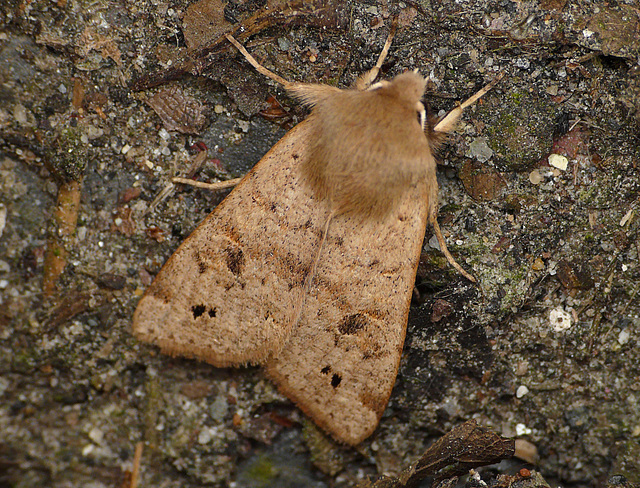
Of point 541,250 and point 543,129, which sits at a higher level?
point 543,129

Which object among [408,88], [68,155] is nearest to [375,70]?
[408,88]

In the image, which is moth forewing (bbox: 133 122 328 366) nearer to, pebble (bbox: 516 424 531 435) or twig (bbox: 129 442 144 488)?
twig (bbox: 129 442 144 488)

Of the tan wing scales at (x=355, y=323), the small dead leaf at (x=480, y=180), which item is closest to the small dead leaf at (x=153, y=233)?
the tan wing scales at (x=355, y=323)

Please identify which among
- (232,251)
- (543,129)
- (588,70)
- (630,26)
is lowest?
(232,251)

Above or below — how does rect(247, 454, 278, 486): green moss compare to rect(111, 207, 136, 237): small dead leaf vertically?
below

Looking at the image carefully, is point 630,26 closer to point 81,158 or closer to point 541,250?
point 541,250

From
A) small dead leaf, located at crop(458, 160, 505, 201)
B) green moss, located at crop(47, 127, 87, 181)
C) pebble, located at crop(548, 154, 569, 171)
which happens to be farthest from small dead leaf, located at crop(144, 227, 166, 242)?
pebble, located at crop(548, 154, 569, 171)

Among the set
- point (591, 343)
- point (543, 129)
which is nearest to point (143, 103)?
point (543, 129)
